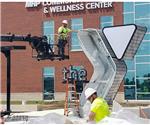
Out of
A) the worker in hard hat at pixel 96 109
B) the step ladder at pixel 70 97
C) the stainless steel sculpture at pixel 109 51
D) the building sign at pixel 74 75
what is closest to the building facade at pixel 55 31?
the building sign at pixel 74 75

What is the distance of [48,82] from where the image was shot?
46625 mm

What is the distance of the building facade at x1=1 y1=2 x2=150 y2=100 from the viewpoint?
41625mm

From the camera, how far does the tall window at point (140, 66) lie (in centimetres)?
4088

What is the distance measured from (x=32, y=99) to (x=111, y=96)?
96.4ft

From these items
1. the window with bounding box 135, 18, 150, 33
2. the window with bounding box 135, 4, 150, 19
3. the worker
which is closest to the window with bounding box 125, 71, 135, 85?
the window with bounding box 135, 18, 150, 33

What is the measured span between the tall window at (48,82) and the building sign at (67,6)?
614cm

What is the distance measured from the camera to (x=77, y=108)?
1798cm

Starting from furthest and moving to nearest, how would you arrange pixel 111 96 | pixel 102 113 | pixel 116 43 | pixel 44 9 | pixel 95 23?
pixel 44 9
pixel 95 23
pixel 111 96
pixel 116 43
pixel 102 113

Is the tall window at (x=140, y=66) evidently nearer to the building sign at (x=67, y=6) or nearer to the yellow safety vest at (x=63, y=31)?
the building sign at (x=67, y=6)

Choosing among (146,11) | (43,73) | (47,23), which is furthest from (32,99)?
(146,11)

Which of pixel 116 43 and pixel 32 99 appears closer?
pixel 116 43

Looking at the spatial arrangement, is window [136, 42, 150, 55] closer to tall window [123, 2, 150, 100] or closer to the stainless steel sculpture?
tall window [123, 2, 150, 100]

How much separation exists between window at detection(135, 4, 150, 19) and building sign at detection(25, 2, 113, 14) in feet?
11.7

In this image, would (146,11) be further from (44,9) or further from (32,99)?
(32,99)
